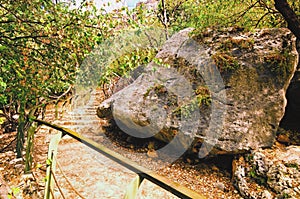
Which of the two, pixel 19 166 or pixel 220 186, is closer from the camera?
pixel 220 186

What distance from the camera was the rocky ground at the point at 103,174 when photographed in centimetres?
329

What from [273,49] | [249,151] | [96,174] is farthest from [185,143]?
[273,49]

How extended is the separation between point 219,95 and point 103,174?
2.67 metres

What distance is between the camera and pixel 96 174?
153 inches

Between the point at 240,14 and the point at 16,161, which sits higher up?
the point at 240,14

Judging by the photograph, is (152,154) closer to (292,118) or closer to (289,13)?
(292,118)

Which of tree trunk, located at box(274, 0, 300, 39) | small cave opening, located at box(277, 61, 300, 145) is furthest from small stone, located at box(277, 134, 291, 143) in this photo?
tree trunk, located at box(274, 0, 300, 39)

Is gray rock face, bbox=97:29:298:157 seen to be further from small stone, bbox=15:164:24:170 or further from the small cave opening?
small stone, bbox=15:164:24:170

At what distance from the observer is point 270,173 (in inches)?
128

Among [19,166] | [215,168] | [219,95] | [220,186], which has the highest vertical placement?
[219,95]

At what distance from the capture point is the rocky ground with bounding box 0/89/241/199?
3.29 m

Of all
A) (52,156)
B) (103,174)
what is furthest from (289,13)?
(103,174)

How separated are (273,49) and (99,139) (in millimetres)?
4476

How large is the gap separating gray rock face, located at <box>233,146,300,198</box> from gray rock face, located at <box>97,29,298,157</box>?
0.76ft
